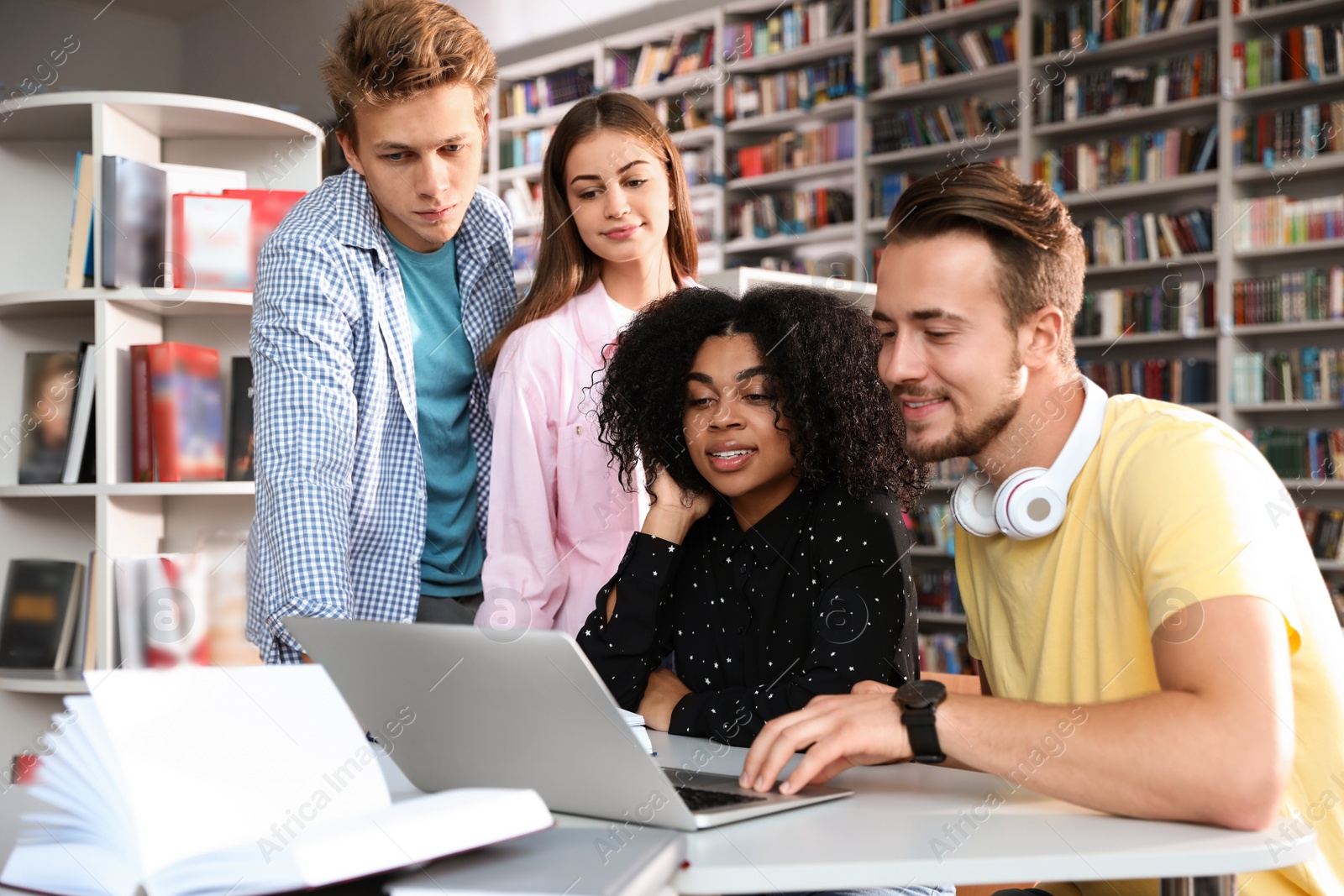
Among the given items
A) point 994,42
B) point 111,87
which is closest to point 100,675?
point 994,42

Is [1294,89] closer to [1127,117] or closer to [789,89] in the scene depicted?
[1127,117]

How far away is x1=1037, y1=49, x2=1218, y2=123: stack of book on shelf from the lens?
15.5ft

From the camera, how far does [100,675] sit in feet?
2.16

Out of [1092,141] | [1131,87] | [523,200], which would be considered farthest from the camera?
[523,200]

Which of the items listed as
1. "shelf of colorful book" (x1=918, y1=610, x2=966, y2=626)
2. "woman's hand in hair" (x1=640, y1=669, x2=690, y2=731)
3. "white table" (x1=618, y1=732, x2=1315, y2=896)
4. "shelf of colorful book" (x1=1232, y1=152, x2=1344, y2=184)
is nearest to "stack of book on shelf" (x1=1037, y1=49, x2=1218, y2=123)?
"shelf of colorful book" (x1=1232, y1=152, x2=1344, y2=184)

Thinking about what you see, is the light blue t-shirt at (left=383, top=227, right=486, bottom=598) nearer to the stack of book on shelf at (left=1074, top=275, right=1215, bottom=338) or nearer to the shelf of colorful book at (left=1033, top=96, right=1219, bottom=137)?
the stack of book on shelf at (left=1074, top=275, right=1215, bottom=338)

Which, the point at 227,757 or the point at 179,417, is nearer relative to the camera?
the point at 227,757

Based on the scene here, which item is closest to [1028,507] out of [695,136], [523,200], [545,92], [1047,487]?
[1047,487]

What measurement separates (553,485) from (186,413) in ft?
4.26

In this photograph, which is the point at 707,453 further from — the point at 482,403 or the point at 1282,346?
the point at 1282,346

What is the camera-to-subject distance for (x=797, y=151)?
5992 millimetres

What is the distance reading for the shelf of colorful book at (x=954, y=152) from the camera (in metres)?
5.31

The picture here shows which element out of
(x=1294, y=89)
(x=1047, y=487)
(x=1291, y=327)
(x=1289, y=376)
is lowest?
(x=1047, y=487)

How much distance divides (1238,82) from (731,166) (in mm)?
2564
